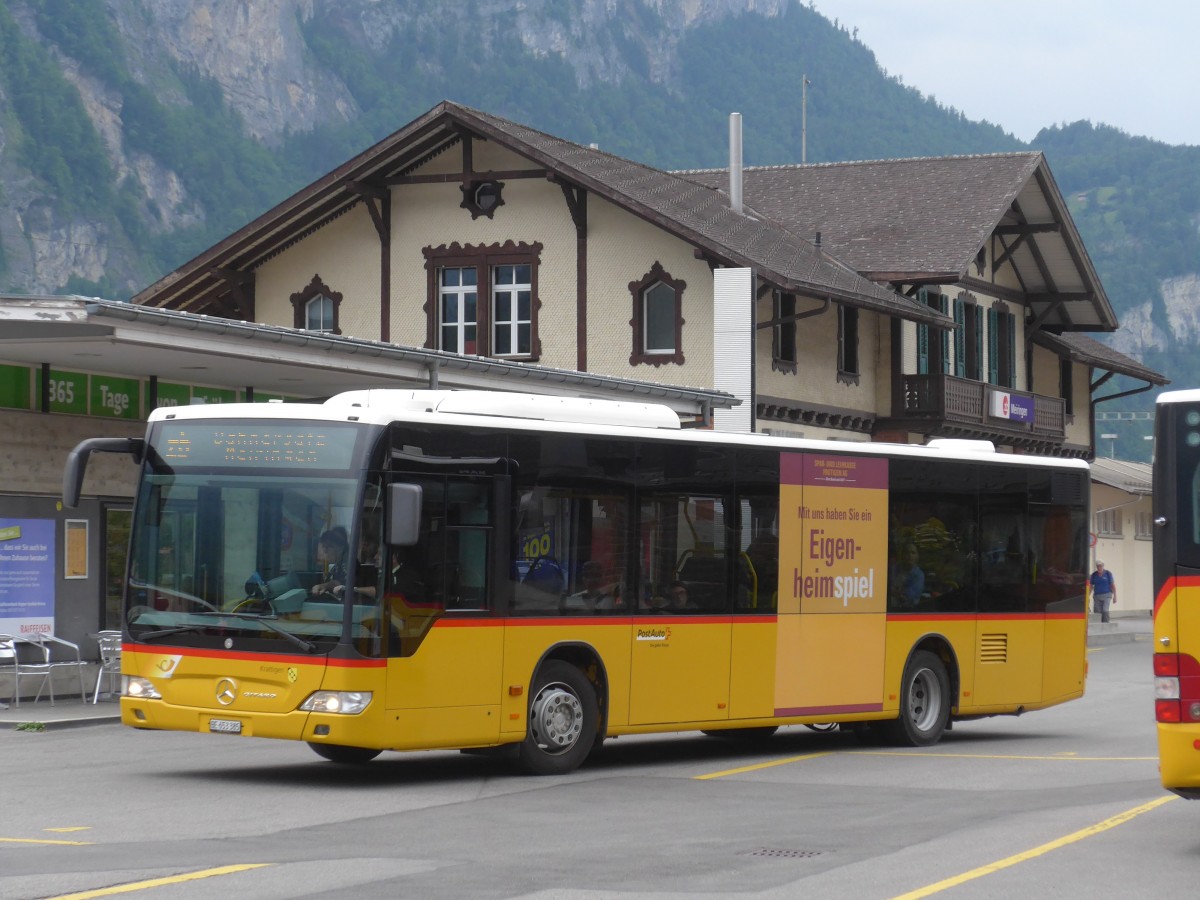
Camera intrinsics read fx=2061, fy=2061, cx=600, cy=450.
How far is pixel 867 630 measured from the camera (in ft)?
59.9

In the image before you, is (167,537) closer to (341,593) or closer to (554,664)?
(341,593)

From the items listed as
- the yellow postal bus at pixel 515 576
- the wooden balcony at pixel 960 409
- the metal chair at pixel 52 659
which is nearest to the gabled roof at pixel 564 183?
the wooden balcony at pixel 960 409

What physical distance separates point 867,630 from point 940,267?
Result: 23677 millimetres

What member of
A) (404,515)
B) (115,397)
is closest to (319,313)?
(115,397)

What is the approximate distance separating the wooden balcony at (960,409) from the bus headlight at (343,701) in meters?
29.3

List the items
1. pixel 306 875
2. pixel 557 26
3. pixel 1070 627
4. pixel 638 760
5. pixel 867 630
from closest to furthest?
1. pixel 306 875
2. pixel 638 760
3. pixel 867 630
4. pixel 1070 627
5. pixel 557 26

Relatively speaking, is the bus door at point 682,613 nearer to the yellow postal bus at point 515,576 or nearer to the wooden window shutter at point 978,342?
the yellow postal bus at point 515,576

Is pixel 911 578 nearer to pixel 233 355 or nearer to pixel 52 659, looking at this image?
pixel 233 355

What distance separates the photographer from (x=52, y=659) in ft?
76.1

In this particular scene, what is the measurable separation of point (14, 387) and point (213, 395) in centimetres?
354

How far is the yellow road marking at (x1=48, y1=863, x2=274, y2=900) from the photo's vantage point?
9250 millimetres

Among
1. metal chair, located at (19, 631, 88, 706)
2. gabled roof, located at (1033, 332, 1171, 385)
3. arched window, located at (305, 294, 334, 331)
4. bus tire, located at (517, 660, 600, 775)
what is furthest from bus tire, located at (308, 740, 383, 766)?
gabled roof, located at (1033, 332, 1171, 385)

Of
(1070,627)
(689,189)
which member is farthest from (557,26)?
(1070,627)

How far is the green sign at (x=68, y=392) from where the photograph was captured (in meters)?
23.4
